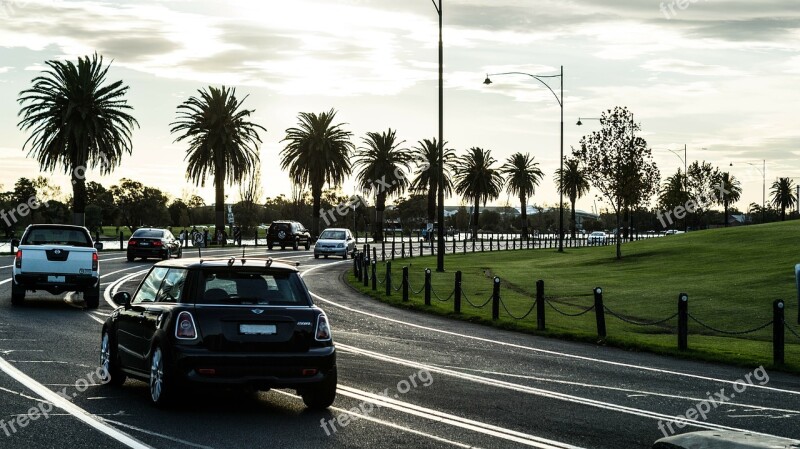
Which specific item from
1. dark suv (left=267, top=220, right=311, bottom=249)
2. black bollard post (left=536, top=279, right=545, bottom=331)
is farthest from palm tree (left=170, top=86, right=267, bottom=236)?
black bollard post (left=536, top=279, right=545, bottom=331)

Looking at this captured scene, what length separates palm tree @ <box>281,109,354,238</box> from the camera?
296 feet

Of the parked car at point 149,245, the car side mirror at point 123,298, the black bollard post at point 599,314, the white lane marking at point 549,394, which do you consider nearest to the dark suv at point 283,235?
the parked car at point 149,245

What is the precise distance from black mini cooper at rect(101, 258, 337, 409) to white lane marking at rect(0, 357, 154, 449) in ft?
2.57

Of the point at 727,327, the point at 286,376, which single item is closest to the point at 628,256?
the point at 727,327

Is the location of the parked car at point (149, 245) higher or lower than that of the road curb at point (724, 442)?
lower

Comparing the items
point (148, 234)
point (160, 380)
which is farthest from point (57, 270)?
point (148, 234)

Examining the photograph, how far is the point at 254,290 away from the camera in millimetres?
10430

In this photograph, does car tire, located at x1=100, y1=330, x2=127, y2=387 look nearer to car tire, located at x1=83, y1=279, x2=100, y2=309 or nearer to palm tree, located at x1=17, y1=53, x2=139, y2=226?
car tire, located at x1=83, y1=279, x2=100, y2=309

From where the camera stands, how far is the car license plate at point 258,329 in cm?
1006

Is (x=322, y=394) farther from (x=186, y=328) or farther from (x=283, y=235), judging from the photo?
(x=283, y=235)

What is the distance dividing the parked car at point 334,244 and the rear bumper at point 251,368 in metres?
45.7

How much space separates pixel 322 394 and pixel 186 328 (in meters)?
1.55

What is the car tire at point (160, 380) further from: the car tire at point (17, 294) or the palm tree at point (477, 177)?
the palm tree at point (477, 177)

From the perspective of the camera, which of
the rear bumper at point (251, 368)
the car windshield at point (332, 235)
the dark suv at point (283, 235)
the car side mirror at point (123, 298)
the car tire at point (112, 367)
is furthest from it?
the dark suv at point (283, 235)
